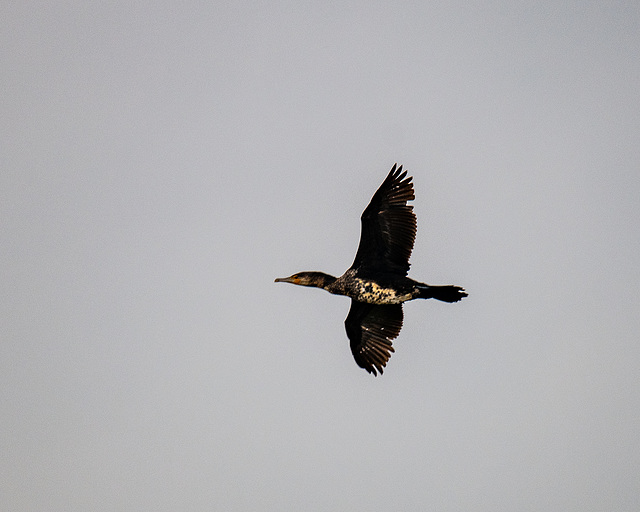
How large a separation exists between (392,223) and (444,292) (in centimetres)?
170

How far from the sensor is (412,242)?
48.5 ft

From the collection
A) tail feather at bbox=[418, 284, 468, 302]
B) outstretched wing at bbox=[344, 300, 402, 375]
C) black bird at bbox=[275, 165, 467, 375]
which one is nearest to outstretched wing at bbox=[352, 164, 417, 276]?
black bird at bbox=[275, 165, 467, 375]

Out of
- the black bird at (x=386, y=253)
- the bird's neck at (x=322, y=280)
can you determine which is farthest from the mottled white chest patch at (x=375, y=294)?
the bird's neck at (x=322, y=280)

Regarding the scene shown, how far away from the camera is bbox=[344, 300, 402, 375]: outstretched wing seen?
15922mm

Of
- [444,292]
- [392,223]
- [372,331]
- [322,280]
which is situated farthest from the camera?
[372,331]

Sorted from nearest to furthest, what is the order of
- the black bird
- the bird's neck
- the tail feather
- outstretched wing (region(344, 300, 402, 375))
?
the tail feather → the black bird → the bird's neck → outstretched wing (region(344, 300, 402, 375))

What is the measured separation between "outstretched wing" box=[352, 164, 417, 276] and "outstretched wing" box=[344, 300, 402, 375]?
131 centimetres

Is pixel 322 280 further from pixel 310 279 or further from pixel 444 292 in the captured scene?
pixel 444 292

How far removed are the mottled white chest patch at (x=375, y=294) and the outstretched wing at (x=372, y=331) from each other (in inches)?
32.5

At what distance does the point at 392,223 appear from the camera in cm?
1483

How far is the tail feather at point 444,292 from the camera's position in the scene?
14.1 m

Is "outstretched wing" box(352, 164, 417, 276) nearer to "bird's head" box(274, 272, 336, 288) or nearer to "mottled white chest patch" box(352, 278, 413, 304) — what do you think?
"mottled white chest patch" box(352, 278, 413, 304)

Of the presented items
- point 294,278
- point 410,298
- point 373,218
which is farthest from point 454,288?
point 294,278

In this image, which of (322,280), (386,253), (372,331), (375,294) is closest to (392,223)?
(386,253)
